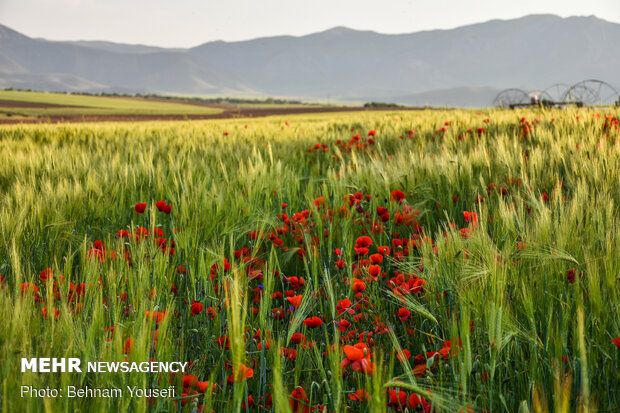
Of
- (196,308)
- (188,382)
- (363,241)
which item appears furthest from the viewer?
(363,241)

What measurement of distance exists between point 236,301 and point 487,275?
67 centimetres

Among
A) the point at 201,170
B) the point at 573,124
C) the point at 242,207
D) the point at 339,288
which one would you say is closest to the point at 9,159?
the point at 201,170

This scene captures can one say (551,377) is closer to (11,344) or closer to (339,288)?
(339,288)

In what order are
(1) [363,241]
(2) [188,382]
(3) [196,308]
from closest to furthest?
(2) [188,382]
(3) [196,308]
(1) [363,241]

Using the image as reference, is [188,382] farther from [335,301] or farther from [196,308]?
[335,301]

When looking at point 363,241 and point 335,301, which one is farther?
point 363,241

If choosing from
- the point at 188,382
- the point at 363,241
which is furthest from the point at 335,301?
the point at 188,382

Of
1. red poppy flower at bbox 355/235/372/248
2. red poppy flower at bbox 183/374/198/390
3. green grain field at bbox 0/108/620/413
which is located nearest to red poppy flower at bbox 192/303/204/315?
green grain field at bbox 0/108/620/413

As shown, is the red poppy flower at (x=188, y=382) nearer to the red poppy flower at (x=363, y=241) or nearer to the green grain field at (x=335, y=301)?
the green grain field at (x=335, y=301)

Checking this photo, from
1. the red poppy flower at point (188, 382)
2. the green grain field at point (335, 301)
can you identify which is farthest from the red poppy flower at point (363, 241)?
the red poppy flower at point (188, 382)

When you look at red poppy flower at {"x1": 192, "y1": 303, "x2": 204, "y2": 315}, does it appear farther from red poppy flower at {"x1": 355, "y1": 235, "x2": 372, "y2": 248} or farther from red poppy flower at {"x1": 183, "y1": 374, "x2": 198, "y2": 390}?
red poppy flower at {"x1": 355, "y1": 235, "x2": 372, "y2": 248}

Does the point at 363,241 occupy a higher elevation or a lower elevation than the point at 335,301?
higher

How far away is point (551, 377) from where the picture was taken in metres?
0.92

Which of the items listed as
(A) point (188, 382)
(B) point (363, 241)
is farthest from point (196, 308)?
(B) point (363, 241)
